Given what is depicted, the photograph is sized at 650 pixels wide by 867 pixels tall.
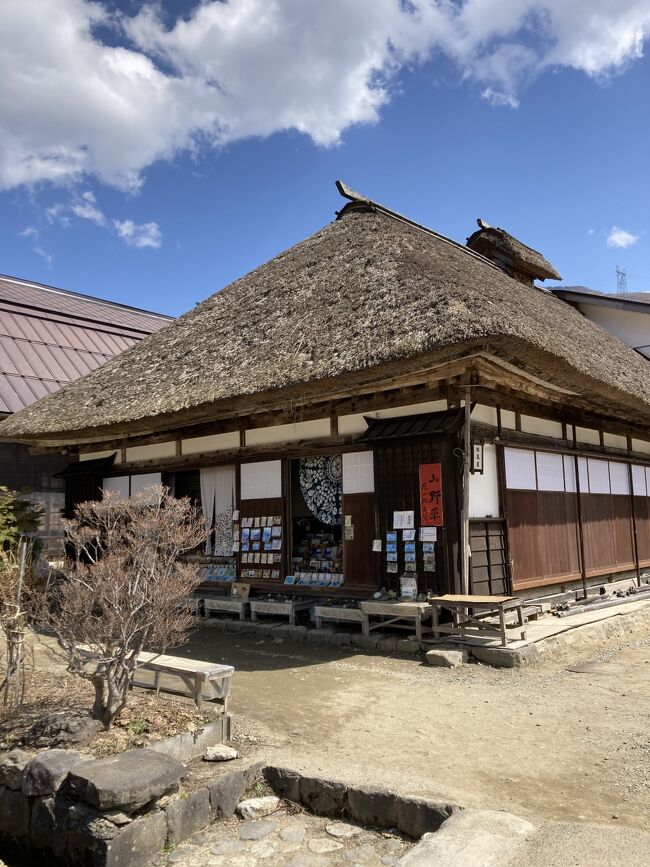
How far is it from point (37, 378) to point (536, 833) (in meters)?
13.2

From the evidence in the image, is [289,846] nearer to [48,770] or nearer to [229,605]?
[48,770]

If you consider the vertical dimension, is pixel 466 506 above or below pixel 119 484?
below

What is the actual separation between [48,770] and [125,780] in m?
0.55

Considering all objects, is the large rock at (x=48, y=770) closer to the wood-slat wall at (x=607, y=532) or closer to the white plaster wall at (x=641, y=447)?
the wood-slat wall at (x=607, y=532)

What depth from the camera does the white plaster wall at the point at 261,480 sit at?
341 inches

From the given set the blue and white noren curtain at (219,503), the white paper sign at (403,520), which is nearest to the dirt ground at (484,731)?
the white paper sign at (403,520)

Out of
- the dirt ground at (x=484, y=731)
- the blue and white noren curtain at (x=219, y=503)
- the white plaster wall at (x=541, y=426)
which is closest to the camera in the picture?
the dirt ground at (x=484, y=731)

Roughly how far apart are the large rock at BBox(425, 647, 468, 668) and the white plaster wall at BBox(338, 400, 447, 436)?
261cm

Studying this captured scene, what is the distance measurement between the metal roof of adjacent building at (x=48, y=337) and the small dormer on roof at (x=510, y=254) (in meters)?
9.50

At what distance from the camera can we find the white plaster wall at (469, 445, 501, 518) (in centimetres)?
715

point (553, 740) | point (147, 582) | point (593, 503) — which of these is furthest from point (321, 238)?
point (553, 740)

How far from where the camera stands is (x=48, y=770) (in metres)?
3.37

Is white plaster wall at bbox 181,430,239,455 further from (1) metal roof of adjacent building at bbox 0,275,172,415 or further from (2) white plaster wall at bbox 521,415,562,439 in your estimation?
(1) metal roof of adjacent building at bbox 0,275,172,415

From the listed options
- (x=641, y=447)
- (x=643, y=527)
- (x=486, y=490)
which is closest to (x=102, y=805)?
(x=486, y=490)
